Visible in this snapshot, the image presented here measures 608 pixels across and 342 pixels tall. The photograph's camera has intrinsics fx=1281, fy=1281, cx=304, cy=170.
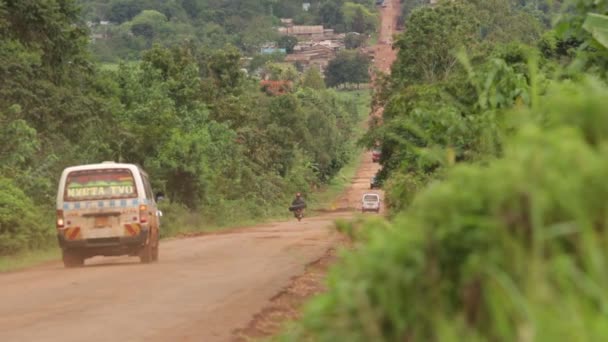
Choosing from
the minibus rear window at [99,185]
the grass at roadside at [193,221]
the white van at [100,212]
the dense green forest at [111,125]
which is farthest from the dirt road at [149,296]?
the dense green forest at [111,125]

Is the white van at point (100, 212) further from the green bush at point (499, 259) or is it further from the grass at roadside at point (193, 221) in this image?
the green bush at point (499, 259)

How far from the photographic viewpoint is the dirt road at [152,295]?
40.6ft

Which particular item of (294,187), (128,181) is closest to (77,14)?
(128,181)

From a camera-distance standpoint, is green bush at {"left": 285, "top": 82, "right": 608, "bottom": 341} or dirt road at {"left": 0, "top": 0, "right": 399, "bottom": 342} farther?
dirt road at {"left": 0, "top": 0, "right": 399, "bottom": 342}

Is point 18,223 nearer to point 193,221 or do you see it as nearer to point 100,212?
point 100,212

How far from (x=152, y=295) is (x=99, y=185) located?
6174 mm

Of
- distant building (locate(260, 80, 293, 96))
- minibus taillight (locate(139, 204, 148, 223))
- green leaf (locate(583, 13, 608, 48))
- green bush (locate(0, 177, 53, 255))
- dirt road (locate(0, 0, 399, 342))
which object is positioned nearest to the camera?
green leaf (locate(583, 13, 608, 48))

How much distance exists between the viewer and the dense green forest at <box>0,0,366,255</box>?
1257 inches

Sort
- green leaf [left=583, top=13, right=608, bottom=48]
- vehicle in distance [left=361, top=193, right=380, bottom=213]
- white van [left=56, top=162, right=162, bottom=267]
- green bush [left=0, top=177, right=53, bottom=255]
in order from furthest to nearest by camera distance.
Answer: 1. vehicle in distance [left=361, top=193, right=380, bottom=213]
2. green bush [left=0, top=177, right=53, bottom=255]
3. white van [left=56, top=162, right=162, bottom=267]
4. green leaf [left=583, top=13, right=608, bottom=48]

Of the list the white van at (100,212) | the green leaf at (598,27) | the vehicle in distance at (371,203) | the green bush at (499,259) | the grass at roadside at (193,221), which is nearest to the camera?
the green bush at (499,259)

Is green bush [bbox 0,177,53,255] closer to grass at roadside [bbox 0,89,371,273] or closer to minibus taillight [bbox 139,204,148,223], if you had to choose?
grass at roadside [bbox 0,89,371,273]

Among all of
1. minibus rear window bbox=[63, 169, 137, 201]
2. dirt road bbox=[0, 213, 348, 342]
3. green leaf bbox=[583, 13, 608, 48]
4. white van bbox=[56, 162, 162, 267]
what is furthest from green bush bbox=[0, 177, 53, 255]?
green leaf bbox=[583, 13, 608, 48]

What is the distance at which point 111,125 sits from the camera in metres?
41.7

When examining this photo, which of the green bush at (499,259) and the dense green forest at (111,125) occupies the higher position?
the green bush at (499,259)
